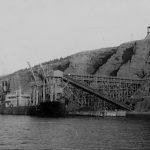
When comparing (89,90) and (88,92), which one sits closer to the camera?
(89,90)

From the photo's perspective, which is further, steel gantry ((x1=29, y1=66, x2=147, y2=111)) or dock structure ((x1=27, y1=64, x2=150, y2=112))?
dock structure ((x1=27, y1=64, x2=150, y2=112))

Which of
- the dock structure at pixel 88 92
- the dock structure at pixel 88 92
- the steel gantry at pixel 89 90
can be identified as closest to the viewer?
the steel gantry at pixel 89 90

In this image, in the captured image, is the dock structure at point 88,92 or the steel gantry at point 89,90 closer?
the steel gantry at point 89,90

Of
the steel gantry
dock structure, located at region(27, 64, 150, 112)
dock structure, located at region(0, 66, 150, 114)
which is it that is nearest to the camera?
the steel gantry

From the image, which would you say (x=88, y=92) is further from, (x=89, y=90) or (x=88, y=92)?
(x=89, y=90)

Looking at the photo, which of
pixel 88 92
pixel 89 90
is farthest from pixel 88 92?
pixel 89 90

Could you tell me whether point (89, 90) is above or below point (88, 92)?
above

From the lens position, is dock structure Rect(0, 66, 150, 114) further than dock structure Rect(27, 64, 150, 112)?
Yes

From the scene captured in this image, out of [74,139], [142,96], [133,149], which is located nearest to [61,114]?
[142,96]

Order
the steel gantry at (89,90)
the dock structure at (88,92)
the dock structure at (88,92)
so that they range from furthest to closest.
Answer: the dock structure at (88,92)
the dock structure at (88,92)
the steel gantry at (89,90)

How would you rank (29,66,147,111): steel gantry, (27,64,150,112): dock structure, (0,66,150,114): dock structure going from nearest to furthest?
(29,66,147,111): steel gantry
(27,64,150,112): dock structure
(0,66,150,114): dock structure

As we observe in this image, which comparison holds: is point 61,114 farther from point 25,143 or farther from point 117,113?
point 25,143
